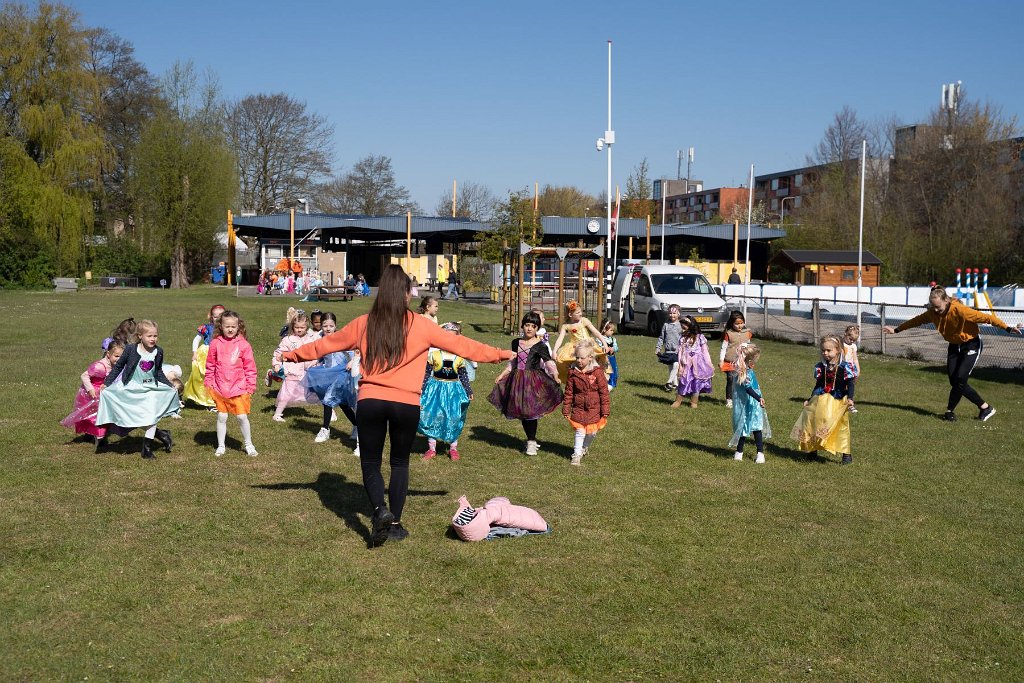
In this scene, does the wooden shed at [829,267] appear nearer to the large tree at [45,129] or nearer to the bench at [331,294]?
the bench at [331,294]

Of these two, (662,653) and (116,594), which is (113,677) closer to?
(116,594)

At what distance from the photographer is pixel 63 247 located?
5462 cm

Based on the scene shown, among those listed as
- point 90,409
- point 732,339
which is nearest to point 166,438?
point 90,409

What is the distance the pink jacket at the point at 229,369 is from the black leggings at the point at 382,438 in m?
3.61

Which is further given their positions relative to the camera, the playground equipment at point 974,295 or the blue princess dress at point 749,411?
the playground equipment at point 974,295

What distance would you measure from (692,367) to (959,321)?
386cm

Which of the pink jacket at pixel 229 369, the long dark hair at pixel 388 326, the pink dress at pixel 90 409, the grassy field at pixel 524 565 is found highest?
the long dark hair at pixel 388 326

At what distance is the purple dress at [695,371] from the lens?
1498cm

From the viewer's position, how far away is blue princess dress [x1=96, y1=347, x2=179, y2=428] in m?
10.2

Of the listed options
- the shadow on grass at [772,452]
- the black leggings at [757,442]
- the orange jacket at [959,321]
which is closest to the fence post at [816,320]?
the orange jacket at [959,321]

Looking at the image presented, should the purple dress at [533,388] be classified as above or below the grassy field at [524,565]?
above

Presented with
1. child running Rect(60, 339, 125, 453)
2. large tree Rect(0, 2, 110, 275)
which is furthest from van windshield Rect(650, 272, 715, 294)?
large tree Rect(0, 2, 110, 275)

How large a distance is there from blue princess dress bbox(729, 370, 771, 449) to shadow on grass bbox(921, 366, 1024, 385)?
32.8ft

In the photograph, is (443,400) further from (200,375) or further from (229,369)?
(200,375)
